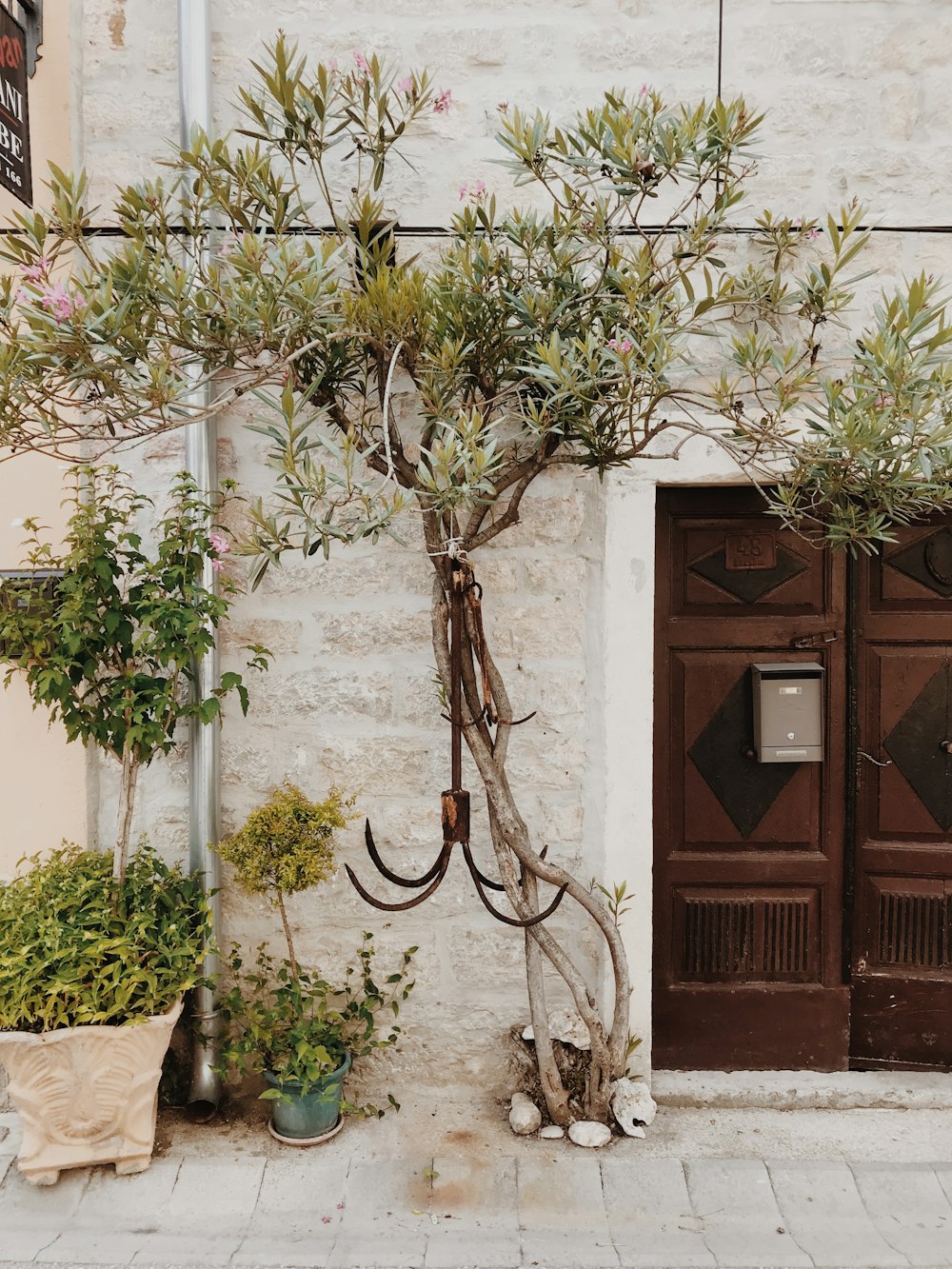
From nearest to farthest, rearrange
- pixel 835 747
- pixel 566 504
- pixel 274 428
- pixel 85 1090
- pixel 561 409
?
1. pixel 274 428
2. pixel 561 409
3. pixel 85 1090
4. pixel 566 504
5. pixel 835 747

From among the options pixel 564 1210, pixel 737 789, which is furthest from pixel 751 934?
pixel 564 1210

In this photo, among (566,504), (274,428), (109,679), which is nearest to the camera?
(274,428)

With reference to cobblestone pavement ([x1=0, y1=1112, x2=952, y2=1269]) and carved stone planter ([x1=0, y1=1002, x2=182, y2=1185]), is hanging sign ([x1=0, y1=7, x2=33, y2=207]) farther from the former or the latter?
cobblestone pavement ([x1=0, y1=1112, x2=952, y2=1269])

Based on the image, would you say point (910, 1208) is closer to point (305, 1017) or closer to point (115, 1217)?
point (305, 1017)

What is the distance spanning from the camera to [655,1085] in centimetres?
327

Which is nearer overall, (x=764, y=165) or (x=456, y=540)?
(x=456, y=540)

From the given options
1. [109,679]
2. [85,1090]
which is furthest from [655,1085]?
[109,679]

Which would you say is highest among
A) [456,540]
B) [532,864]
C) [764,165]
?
[764,165]

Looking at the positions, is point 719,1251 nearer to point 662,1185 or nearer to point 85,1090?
point 662,1185

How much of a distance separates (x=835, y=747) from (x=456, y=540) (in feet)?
5.44

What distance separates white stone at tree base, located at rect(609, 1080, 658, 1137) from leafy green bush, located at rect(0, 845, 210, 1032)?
139 centimetres

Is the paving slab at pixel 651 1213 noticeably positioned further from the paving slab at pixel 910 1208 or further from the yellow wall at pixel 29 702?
the yellow wall at pixel 29 702

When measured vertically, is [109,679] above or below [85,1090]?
above

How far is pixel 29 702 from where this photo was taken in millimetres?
3137
